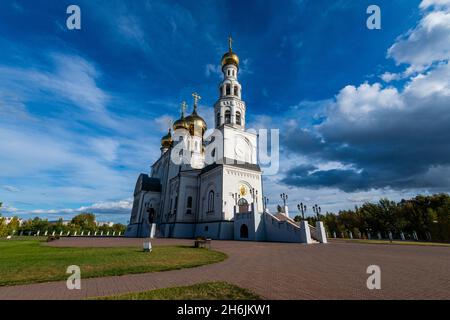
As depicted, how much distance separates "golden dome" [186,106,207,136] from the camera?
4475 cm

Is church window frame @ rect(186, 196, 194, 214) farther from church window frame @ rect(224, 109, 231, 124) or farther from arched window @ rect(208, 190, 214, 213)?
church window frame @ rect(224, 109, 231, 124)

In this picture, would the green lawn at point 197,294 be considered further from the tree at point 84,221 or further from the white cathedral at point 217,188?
the tree at point 84,221

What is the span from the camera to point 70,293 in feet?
16.8

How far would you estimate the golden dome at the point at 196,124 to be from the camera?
44.8 meters

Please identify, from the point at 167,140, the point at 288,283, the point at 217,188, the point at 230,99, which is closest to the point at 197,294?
the point at 288,283

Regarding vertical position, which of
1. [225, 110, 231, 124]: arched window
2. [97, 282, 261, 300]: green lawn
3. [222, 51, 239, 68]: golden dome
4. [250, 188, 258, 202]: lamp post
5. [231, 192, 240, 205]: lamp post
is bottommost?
[97, 282, 261, 300]: green lawn

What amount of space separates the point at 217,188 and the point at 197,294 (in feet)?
Answer: 82.3

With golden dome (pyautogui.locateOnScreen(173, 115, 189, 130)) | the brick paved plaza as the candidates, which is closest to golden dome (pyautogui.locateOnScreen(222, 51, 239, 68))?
golden dome (pyautogui.locateOnScreen(173, 115, 189, 130))

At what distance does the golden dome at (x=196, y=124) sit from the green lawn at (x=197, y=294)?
4036 cm

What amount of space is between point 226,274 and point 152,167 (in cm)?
5230

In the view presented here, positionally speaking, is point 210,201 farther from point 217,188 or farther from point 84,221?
point 84,221

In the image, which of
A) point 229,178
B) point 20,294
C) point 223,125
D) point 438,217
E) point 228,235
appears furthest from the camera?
point 438,217
